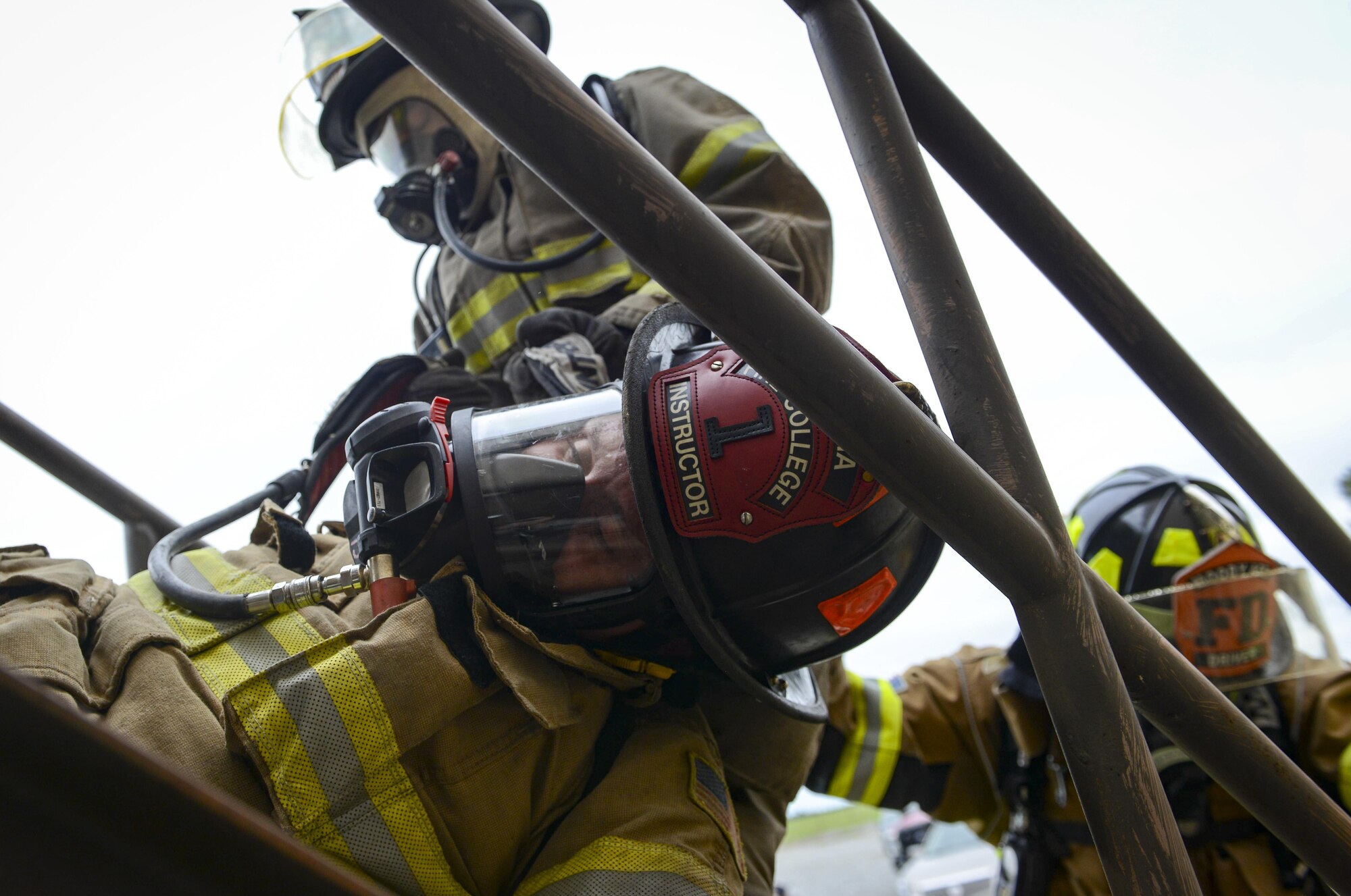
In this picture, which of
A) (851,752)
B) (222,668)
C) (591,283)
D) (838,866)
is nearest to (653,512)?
(222,668)

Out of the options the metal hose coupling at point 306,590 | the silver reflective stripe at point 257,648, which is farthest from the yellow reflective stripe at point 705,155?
the silver reflective stripe at point 257,648

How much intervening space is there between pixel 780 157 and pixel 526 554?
3.70ft

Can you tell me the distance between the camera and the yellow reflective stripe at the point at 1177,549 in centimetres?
267

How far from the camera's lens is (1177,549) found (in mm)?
2678

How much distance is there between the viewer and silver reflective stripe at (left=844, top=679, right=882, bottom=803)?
2.47m

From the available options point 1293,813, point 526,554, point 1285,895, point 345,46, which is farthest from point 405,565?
point 1285,895

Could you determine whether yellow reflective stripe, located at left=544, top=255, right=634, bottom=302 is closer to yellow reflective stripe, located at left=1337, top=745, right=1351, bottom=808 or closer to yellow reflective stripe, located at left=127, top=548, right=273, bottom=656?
yellow reflective stripe, located at left=127, top=548, right=273, bottom=656

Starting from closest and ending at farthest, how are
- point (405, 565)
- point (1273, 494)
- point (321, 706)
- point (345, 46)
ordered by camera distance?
point (321, 706), point (405, 565), point (1273, 494), point (345, 46)

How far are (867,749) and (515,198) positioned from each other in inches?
66.3

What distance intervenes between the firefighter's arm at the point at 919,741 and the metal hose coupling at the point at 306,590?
148 centimetres

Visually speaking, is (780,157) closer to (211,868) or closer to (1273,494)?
(1273,494)

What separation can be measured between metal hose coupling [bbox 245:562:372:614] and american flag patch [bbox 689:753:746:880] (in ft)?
1.56

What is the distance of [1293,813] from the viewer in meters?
0.93

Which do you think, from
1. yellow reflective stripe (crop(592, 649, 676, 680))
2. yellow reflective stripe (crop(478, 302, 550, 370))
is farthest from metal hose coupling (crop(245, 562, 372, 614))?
yellow reflective stripe (crop(478, 302, 550, 370))
